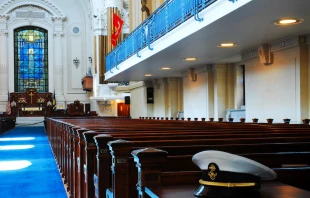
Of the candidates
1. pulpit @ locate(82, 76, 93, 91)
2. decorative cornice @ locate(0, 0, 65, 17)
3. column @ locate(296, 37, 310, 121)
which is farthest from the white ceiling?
decorative cornice @ locate(0, 0, 65, 17)

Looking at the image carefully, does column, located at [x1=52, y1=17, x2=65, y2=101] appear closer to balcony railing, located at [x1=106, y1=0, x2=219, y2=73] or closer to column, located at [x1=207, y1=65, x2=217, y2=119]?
balcony railing, located at [x1=106, y1=0, x2=219, y2=73]

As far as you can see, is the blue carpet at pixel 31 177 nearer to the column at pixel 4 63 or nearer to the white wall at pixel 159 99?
the white wall at pixel 159 99

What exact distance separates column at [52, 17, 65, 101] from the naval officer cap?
3008cm

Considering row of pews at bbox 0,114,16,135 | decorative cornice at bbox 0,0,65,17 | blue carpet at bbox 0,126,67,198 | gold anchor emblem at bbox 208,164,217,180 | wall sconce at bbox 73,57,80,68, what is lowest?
blue carpet at bbox 0,126,67,198

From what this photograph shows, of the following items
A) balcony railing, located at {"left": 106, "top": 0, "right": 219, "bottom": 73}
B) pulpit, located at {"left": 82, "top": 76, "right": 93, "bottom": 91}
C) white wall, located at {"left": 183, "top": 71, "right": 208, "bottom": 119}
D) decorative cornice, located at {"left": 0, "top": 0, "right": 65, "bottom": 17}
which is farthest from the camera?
decorative cornice, located at {"left": 0, "top": 0, "right": 65, "bottom": 17}

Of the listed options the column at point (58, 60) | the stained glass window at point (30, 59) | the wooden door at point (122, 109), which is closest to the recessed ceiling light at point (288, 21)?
the wooden door at point (122, 109)

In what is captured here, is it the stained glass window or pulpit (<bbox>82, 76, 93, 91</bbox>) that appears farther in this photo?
the stained glass window

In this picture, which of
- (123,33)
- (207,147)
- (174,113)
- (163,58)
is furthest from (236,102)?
(123,33)

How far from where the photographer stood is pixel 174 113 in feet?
58.5

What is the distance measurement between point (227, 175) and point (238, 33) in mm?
7089

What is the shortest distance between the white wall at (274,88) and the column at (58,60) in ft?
71.9

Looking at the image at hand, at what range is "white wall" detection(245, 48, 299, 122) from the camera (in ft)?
29.5

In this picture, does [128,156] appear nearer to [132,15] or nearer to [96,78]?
[132,15]

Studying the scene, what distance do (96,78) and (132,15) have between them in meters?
7.63
